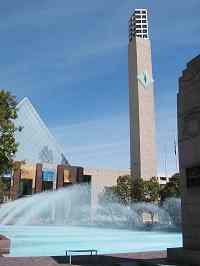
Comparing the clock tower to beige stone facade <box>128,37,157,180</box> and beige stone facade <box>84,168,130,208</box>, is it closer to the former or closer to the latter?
beige stone facade <box>128,37,157,180</box>

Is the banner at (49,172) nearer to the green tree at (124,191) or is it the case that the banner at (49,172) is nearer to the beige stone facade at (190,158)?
the green tree at (124,191)

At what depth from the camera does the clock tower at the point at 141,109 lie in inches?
2881

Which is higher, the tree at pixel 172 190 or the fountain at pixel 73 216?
the tree at pixel 172 190

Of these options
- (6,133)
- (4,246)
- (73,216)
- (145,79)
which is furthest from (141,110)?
(4,246)

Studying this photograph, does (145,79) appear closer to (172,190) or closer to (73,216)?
(73,216)

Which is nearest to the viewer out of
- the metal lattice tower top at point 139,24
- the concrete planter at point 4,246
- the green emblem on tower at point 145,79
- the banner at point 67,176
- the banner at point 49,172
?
the concrete planter at point 4,246

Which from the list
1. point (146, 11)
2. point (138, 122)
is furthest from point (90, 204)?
point (146, 11)

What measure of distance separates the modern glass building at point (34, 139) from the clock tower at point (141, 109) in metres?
19.8

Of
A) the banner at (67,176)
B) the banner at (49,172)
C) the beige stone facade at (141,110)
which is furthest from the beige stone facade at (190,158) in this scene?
the banner at (67,176)

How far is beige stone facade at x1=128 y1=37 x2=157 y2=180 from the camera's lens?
73.2 meters

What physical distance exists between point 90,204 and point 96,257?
57.8 metres

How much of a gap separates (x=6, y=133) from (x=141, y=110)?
194 ft

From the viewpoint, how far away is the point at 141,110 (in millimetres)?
76500

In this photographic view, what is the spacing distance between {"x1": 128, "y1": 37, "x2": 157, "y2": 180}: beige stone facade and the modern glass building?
19.8 meters
